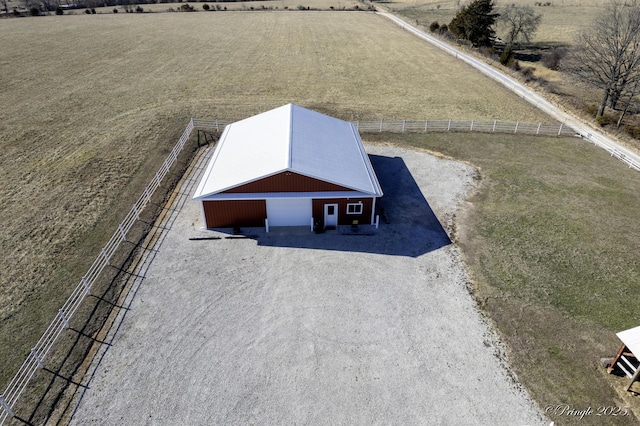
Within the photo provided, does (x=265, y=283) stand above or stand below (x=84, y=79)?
below

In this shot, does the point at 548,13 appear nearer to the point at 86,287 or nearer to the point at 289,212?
the point at 289,212

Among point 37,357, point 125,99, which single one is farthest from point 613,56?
point 37,357

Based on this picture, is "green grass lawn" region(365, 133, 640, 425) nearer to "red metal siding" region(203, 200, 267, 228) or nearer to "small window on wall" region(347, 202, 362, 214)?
"small window on wall" region(347, 202, 362, 214)

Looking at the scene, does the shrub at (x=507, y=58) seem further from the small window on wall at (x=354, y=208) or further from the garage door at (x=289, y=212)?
the garage door at (x=289, y=212)

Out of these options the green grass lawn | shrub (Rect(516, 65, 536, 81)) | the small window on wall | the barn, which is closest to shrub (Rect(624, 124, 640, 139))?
the green grass lawn

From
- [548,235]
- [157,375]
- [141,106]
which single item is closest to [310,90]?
[141,106]

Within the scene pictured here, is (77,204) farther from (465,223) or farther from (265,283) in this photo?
(465,223)
